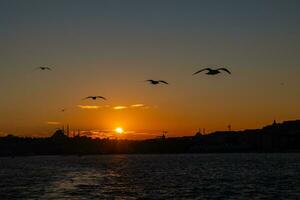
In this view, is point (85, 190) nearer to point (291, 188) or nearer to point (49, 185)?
point (49, 185)

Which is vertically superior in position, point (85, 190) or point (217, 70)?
point (217, 70)

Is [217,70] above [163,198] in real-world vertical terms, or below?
above

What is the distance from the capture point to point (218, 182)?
75188 mm

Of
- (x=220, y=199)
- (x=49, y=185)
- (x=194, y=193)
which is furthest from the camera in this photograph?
(x=49, y=185)

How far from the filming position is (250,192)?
2402 inches

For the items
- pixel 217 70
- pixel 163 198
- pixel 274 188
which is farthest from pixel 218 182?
pixel 217 70

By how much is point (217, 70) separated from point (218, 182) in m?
30.0

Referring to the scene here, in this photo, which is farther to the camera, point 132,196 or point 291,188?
point 291,188

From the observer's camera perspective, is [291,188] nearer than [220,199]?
No

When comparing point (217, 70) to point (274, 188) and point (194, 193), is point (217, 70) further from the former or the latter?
point (274, 188)

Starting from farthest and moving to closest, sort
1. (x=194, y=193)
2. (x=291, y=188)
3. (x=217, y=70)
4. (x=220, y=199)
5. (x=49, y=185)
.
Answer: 1. (x=49, y=185)
2. (x=291, y=188)
3. (x=194, y=193)
4. (x=220, y=199)
5. (x=217, y=70)

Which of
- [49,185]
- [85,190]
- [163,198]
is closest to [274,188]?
[163,198]

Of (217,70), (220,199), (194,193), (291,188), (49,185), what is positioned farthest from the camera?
(49,185)

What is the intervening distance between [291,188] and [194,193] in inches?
424
